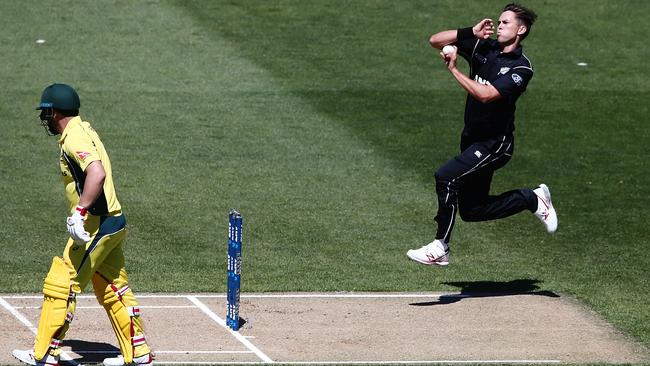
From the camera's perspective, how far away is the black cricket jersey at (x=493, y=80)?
40.2 ft

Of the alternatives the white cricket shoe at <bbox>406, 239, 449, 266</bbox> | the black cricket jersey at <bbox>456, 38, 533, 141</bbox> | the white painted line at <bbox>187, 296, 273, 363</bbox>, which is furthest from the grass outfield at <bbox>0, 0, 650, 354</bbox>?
the black cricket jersey at <bbox>456, 38, 533, 141</bbox>

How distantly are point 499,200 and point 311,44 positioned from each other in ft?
39.9

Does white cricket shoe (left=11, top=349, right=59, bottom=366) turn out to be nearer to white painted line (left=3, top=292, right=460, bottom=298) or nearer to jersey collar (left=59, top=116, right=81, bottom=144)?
jersey collar (left=59, top=116, right=81, bottom=144)

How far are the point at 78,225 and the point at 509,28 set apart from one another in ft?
15.5

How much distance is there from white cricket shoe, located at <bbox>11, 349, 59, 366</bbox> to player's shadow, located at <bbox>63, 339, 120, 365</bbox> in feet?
1.73

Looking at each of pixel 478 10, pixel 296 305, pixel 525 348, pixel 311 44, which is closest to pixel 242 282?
pixel 296 305

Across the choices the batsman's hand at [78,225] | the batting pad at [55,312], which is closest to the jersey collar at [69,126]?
the batsman's hand at [78,225]

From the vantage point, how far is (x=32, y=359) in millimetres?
10320

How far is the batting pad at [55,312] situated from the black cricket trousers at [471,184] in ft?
12.9

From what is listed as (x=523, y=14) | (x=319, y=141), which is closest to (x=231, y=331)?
(x=523, y=14)

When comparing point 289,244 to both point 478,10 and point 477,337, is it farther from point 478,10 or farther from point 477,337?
point 478,10

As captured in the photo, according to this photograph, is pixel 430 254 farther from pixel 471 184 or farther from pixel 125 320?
pixel 125 320

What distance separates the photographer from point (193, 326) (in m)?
11.9

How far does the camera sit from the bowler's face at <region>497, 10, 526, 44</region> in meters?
12.4
